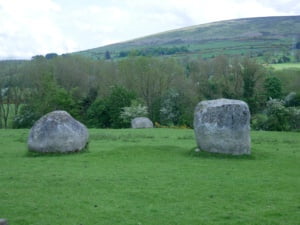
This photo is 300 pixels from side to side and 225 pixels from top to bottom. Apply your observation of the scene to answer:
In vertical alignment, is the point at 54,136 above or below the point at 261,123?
above

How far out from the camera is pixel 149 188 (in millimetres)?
14383

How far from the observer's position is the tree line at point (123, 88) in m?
62.9

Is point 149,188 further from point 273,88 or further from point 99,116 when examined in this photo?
point 273,88

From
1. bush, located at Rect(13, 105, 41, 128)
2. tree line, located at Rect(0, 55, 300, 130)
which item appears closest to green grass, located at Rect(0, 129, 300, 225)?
tree line, located at Rect(0, 55, 300, 130)

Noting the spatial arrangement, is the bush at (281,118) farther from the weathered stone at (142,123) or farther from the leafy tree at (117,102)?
the leafy tree at (117,102)

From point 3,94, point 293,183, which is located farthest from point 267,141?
point 3,94

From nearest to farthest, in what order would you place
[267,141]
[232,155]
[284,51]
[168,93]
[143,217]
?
[143,217]
[232,155]
[267,141]
[168,93]
[284,51]

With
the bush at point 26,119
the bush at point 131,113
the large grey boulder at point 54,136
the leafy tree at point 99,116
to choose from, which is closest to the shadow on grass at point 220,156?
the large grey boulder at point 54,136

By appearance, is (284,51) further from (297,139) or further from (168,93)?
(297,139)

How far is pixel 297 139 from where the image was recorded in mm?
31125

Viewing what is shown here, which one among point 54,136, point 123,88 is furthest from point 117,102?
point 54,136

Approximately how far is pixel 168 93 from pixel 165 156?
4440 centimetres

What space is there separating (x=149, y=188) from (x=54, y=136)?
9740mm

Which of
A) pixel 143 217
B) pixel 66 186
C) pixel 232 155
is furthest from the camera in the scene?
pixel 232 155
